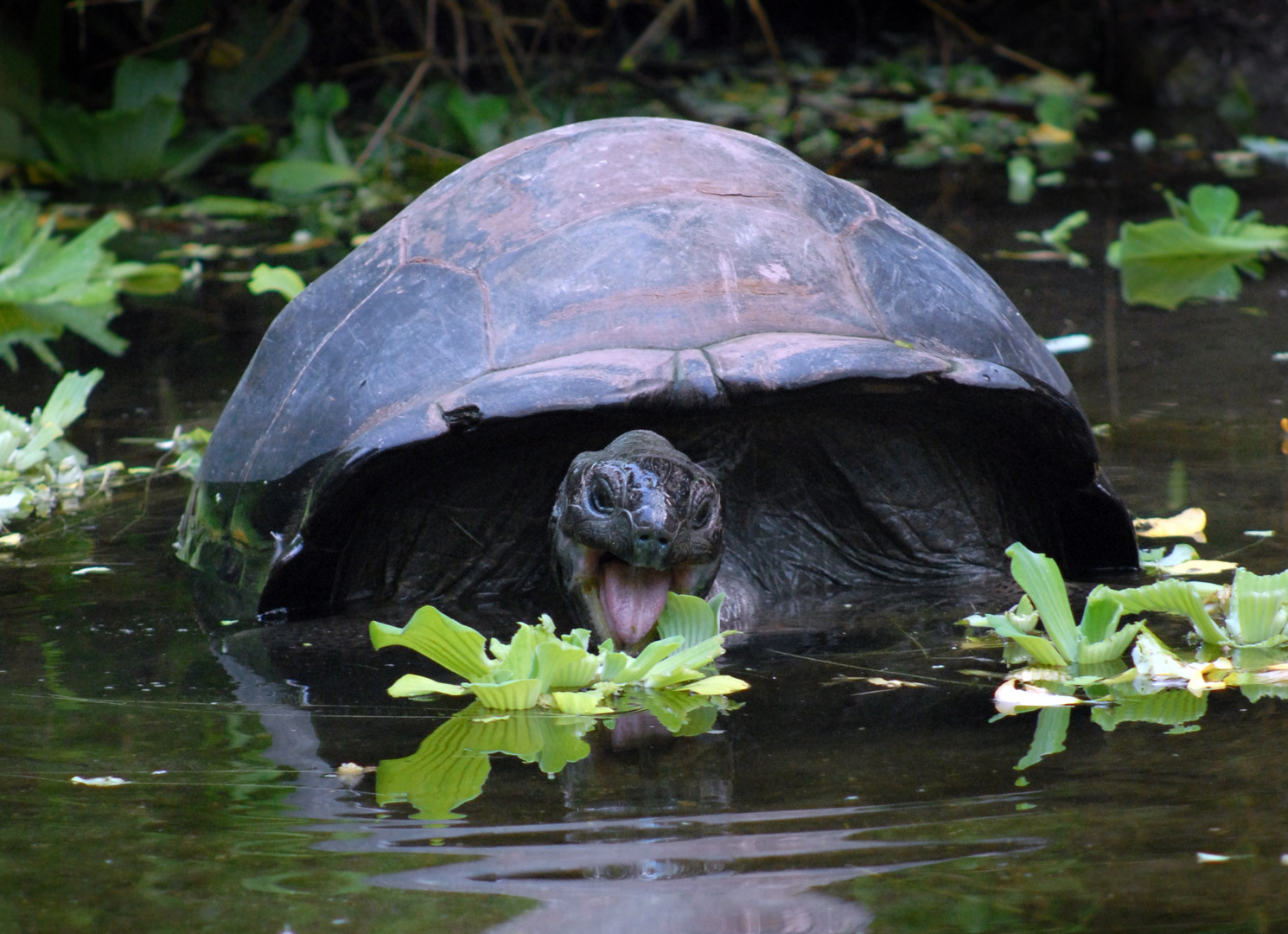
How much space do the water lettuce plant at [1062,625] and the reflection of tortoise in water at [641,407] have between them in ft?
1.25

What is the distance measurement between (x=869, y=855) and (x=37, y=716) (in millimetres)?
1148

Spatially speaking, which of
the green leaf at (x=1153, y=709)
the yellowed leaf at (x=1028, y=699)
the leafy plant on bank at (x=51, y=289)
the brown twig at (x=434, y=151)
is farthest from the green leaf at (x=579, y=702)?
the brown twig at (x=434, y=151)

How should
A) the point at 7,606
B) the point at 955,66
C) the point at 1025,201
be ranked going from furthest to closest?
the point at 955,66
the point at 1025,201
the point at 7,606

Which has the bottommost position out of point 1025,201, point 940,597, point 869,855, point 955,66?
point 869,855

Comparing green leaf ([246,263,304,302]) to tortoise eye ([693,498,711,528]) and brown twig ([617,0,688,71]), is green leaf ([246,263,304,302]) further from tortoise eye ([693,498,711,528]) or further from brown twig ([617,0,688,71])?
brown twig ([617,0,688,71])

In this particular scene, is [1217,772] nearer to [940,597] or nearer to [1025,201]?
[940,597]

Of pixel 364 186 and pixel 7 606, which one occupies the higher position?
pixel 364 186

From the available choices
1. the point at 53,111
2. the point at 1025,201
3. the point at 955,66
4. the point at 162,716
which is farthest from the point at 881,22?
the point at 162,716

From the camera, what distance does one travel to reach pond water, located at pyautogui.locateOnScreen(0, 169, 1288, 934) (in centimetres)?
145

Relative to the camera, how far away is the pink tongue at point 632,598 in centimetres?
240

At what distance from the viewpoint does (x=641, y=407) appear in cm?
241

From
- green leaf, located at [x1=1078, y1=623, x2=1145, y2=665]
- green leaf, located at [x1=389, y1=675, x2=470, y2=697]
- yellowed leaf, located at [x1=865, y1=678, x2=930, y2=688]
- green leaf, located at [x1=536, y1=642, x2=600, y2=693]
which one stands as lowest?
green leaf, located at [x1=389, y1=675, x2=470, y2=697]

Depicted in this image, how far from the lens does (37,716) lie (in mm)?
2125

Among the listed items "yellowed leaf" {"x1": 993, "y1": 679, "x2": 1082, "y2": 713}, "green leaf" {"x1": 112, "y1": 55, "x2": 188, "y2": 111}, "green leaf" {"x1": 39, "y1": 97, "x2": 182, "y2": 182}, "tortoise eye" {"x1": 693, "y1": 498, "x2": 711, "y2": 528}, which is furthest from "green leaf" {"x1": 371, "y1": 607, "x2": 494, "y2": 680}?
"green leaf" {"x1": 112, "y1": 55, "x2": 188, "y2": 111}
